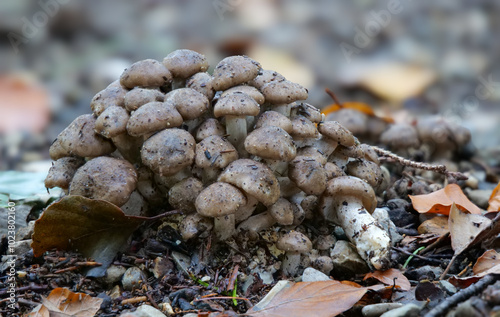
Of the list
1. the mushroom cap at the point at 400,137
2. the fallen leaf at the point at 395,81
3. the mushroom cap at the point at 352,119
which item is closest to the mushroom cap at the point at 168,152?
the mushroom cap at the point at 352,119

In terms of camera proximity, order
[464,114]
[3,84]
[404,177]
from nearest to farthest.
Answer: [404,177]
[3,84]
[464,114]

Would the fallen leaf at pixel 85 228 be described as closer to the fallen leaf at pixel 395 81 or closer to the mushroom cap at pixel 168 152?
the mushroom cap at pixel 168 152

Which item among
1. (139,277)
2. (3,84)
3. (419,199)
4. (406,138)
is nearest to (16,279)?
(139,277)

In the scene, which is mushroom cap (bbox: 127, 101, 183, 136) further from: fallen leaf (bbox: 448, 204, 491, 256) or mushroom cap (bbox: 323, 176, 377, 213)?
fallen leaf (bbox: 448, 204, 491, 256)

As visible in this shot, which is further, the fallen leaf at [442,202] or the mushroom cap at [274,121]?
the fallen leaf at [442,202]

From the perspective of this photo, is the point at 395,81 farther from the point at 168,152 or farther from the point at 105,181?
the point at 105,181

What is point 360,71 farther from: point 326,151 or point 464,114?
point 326,151

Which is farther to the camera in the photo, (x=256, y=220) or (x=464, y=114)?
(x=464, y=114)
